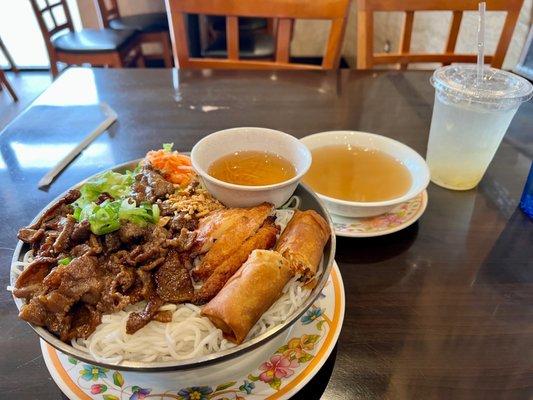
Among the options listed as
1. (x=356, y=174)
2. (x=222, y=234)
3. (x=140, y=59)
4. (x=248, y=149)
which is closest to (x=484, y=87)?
(x=356, y=174)

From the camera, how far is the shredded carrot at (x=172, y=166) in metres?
1.18

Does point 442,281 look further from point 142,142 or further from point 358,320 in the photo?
point 142,142

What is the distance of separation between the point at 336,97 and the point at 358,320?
133 cm

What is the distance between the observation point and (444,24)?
11.5ft

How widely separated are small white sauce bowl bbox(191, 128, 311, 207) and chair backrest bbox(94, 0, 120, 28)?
A: 417 cm

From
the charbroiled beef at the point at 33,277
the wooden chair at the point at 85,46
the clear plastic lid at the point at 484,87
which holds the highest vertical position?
the clear plastic lid at the point at 484,87

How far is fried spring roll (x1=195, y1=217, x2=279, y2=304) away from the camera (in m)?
0.90

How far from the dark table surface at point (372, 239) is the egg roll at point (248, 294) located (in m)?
0.23

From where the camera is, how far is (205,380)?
851 millimetres

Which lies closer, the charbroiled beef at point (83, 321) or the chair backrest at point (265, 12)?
the charbroiled beef at point (83, 321)

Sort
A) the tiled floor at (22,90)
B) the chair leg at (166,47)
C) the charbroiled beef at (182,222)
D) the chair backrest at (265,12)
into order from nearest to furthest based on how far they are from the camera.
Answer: the charbroiled beef at (182,222)
the chair backrest at (265,12)
the tiled floor at (22,90)
the chair leg at (166,47)

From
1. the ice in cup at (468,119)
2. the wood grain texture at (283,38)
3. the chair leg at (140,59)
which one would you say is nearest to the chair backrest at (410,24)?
the wood grain texture at (283,38)

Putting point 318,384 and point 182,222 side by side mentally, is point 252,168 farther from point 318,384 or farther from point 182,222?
point 318,384

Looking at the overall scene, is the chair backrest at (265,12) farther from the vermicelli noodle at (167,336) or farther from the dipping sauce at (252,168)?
the vermicelli noodle at (167,336)
